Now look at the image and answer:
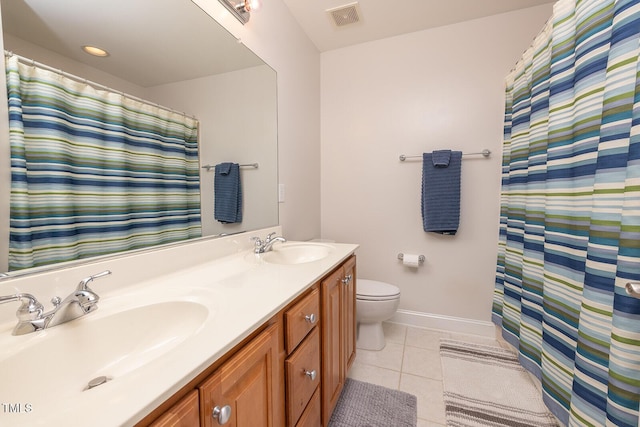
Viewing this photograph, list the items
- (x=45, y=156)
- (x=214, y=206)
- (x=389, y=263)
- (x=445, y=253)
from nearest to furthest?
1. (x=45, y=156)
2. (x=214, y=206)
3. (x=445, y=253)
4. (x=389, y=263)

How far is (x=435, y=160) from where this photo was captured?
1.92m

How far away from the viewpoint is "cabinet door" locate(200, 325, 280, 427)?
0.50 metres

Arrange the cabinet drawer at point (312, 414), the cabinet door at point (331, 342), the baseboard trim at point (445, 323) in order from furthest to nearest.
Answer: the baseboard trim at point (445, 323) → the cabinet door at point (331, 342) → the cabinet drawer at point (312, 414)

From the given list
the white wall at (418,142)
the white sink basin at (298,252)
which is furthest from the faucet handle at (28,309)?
the white wall at (418,142)

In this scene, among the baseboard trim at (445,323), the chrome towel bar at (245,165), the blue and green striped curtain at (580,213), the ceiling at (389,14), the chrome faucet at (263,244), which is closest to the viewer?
the blue and green striped curtain at (580,213)

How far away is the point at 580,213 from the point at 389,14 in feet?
5.60

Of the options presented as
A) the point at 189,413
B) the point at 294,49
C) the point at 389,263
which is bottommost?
the point at 389,263

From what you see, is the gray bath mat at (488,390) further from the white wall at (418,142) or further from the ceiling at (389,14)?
the ceiling at (389,14)

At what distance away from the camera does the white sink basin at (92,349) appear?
49cm

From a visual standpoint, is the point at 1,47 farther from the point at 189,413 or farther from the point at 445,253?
the point at 445,253

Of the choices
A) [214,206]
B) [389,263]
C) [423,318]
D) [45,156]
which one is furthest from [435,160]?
[45,156]

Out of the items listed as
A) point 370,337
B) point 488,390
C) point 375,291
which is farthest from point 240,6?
point 488,390

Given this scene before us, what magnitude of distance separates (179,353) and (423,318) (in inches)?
81.8

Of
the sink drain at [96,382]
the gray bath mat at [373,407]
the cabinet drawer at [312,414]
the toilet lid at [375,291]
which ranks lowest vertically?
the gray bath mat at [373,407]
